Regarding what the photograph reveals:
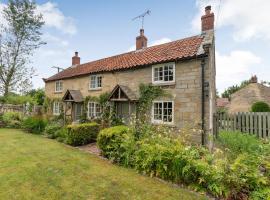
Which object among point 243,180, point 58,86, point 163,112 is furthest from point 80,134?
point 58,86

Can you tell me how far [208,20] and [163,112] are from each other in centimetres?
739

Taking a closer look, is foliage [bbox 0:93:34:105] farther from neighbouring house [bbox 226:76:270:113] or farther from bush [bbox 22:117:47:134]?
neighbouring house [bbox 226:76:270:113]

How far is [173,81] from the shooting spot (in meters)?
12.5

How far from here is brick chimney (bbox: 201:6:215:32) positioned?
13.7 metres

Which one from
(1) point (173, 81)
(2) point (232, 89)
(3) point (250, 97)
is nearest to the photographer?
(1) point (173, 81)

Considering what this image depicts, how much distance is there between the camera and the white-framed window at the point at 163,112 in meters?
12.7

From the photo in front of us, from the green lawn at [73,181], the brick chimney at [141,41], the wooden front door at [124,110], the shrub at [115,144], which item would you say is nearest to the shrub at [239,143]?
the green lawn at [73,181]

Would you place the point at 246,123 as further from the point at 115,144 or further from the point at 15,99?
the point at 15,99

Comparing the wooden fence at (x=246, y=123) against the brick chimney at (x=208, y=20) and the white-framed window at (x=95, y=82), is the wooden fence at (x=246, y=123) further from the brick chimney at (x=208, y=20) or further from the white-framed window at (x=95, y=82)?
the white-framed window at (x=95, y=82)

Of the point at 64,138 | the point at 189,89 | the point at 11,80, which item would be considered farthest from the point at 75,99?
the point at 11,80

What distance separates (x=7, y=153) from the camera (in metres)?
9.77

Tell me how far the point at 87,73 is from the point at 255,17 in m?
14.2

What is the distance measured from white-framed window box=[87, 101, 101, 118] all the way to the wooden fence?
32.8ft

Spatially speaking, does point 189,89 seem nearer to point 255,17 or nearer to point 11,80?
point 255,17
